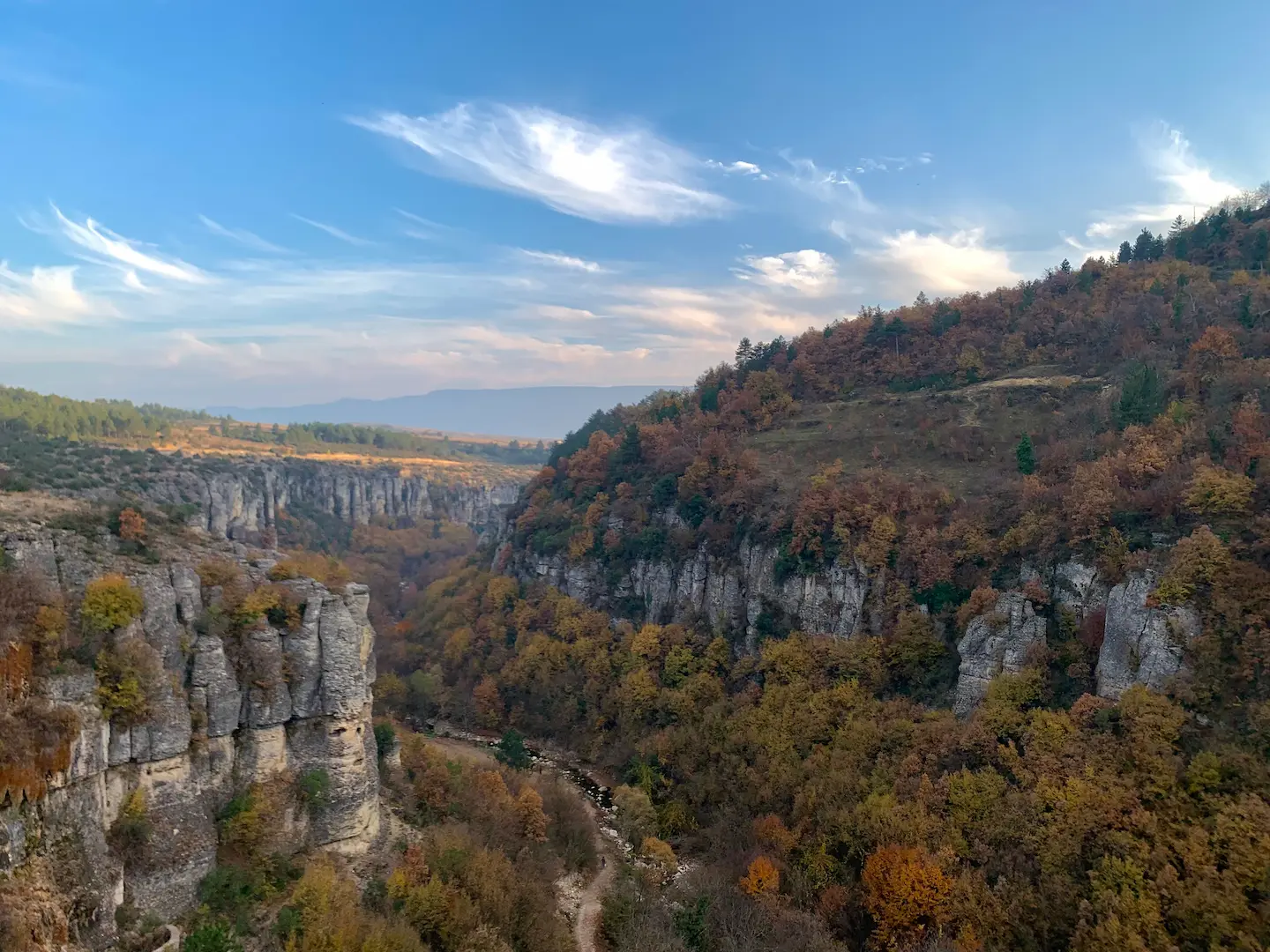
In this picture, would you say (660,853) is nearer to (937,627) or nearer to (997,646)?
(937,627)

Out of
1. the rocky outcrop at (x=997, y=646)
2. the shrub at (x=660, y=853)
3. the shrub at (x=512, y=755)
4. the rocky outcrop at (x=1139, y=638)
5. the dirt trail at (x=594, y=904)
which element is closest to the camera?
the dirt trail at (x=594, y=904)

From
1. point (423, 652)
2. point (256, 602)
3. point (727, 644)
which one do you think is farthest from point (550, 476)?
point (256, 602)

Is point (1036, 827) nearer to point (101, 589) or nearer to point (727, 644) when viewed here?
point (727, 644)

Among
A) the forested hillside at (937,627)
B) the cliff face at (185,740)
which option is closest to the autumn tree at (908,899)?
the forested hillside at (937,627)

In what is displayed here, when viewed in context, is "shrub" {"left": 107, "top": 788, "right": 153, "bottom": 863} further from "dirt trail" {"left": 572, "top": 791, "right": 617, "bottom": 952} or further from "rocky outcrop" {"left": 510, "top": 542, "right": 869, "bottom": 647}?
"rocky outcrop" {"left": 510, "top": 542, "right": 869, "bottom": 647}

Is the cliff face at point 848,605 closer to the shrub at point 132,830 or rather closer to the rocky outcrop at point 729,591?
the rocky outcrop at point 729,591

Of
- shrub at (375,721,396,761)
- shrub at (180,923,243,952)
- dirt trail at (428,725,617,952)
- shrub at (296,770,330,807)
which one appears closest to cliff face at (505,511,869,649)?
dirt trail at (428,725,617,952)
